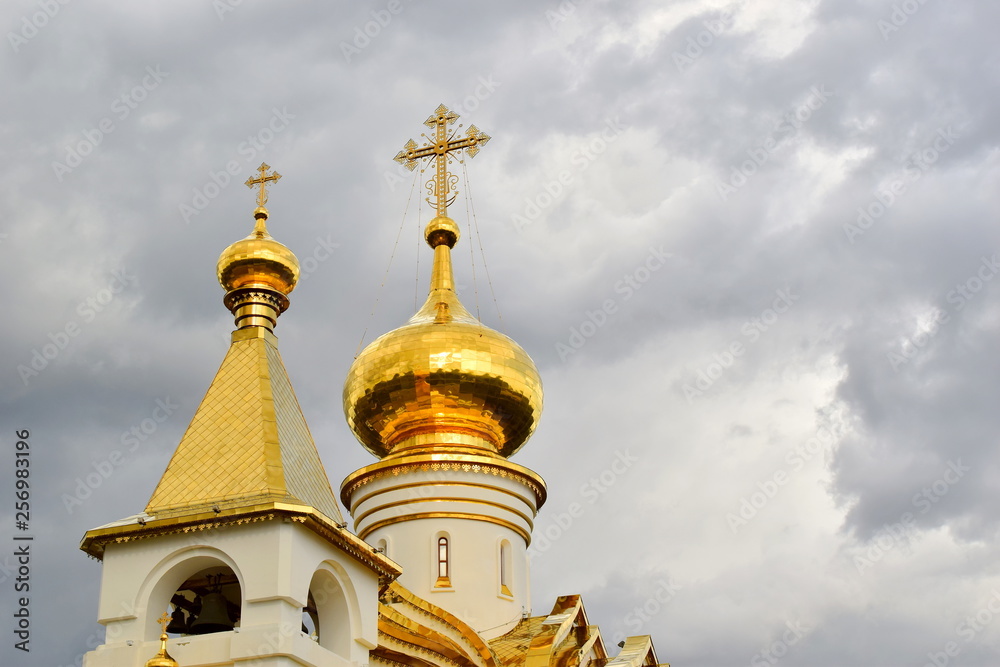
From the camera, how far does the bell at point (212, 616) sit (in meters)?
10.4

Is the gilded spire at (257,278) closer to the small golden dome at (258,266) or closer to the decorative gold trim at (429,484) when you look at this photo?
the small golden dome at (258,266)

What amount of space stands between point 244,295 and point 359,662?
3727 mm

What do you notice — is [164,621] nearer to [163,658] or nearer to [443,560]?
[163,658]

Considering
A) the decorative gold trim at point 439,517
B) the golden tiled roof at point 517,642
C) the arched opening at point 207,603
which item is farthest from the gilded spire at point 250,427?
the decorative gold trim at point 439,517

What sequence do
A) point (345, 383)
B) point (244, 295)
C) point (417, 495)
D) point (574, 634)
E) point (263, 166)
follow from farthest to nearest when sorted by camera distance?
point (345, 383)
point (417, 495)
point (574, 634)
point (263, 166)
point (244, 295)

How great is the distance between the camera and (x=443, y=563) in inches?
621

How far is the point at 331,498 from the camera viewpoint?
35.7 feet

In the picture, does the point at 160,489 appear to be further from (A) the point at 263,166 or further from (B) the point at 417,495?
(B) the point at 417,495

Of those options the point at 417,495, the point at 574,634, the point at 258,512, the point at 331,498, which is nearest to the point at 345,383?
the point at 417,495

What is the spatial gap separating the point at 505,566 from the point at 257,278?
5.81m

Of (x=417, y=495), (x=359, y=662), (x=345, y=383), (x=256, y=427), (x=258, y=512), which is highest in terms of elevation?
(x=345, y=383)

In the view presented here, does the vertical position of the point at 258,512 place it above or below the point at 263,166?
below

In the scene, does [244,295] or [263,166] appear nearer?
[244,295]

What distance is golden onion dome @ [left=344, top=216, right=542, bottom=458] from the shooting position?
55.1ft
